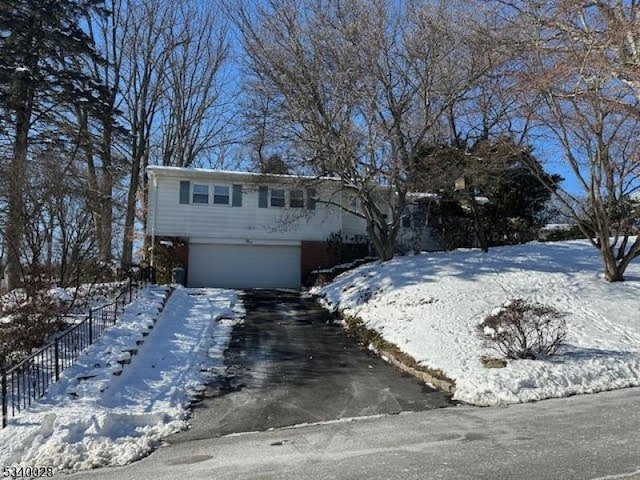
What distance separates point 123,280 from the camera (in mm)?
18359

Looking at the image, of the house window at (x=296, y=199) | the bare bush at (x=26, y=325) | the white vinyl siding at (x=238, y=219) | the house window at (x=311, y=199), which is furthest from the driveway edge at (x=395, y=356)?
the house window at (x=296, y=199)

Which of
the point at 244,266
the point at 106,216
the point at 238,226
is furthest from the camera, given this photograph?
the point at 244,266

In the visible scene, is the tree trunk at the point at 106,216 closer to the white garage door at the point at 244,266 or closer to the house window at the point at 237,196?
the white garage door at the point at 244,266

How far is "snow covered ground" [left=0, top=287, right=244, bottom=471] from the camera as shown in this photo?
21.4ft

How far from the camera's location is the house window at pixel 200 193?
935 inches

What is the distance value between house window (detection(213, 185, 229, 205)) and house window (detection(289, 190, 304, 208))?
2.76m

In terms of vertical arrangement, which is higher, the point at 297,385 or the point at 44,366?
the point at 44,366

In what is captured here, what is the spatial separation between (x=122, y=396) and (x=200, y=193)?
1588cm

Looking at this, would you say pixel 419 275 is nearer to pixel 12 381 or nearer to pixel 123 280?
pixel 123 280

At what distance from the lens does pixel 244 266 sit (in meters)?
24.3

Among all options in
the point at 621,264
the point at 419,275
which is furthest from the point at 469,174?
the point at 621,264

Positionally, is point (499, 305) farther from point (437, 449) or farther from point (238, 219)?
point (238, 219)

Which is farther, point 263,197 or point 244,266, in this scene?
point 263,197

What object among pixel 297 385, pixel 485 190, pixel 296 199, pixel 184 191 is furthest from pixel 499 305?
pixel 184 191
